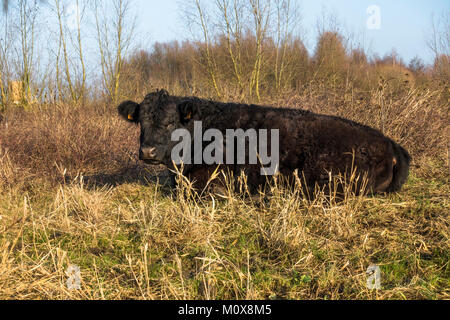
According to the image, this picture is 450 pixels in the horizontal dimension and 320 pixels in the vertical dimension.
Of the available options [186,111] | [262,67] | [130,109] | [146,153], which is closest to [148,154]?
[146,153]

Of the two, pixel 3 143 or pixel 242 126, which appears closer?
pixel 242 126

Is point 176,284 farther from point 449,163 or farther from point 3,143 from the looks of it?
point 3,143

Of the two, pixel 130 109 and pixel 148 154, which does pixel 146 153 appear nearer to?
pixel 148 154

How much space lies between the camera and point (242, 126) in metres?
5.13

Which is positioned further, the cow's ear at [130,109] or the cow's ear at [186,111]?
the cow's ear at [130,109]

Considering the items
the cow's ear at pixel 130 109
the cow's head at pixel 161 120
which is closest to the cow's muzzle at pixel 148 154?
the cow's head at pixel 161 120

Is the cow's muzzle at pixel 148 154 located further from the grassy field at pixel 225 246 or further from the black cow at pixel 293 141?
the grassy field at pixel 225 246

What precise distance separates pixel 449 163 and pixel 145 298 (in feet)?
20.6

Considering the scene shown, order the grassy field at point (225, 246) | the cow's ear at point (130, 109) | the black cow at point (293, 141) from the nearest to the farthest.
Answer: the grassy field at point (225, 246), the black cow at point (293, 141), the cow's ear at point (130, 109)

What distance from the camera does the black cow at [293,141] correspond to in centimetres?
478

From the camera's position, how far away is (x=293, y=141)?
193 inches

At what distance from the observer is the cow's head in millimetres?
5008
